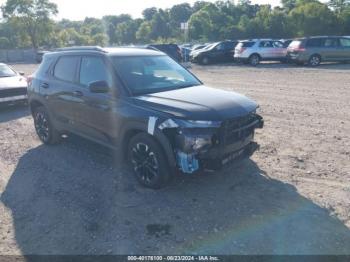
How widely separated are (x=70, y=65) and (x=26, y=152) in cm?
195

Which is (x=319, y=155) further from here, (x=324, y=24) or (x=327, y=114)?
(x=324, y=24)

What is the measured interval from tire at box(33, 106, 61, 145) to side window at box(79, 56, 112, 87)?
4.90 ft

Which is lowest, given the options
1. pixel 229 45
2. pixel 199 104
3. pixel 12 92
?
pixel 12 92

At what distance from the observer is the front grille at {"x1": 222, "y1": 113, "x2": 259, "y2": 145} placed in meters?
4.45

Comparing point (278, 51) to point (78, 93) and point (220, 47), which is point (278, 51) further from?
point (78, 93)

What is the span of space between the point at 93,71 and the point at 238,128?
2.41m

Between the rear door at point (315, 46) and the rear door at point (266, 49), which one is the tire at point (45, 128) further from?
the rear door at point (266, 49)

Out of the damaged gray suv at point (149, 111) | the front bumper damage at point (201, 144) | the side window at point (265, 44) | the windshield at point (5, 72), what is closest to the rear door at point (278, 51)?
the side window at point (265, 44)

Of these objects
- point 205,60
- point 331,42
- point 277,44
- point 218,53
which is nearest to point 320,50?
point 331,42

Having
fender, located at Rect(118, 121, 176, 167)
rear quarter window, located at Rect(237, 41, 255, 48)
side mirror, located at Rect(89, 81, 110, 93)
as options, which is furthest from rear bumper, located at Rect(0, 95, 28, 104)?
rear quarter window, located at Rect(237, 41, 255, 48)

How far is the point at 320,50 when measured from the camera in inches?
824

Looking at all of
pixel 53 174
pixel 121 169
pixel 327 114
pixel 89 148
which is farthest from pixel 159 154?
pixel 327 114

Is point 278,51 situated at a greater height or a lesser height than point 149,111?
greater

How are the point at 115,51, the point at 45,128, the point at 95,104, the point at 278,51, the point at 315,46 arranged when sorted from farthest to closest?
1. the point at 278,51
2. the point at 315,46
3. the point at 45,128
4. the point at 115,51
5. the point at 95,104
